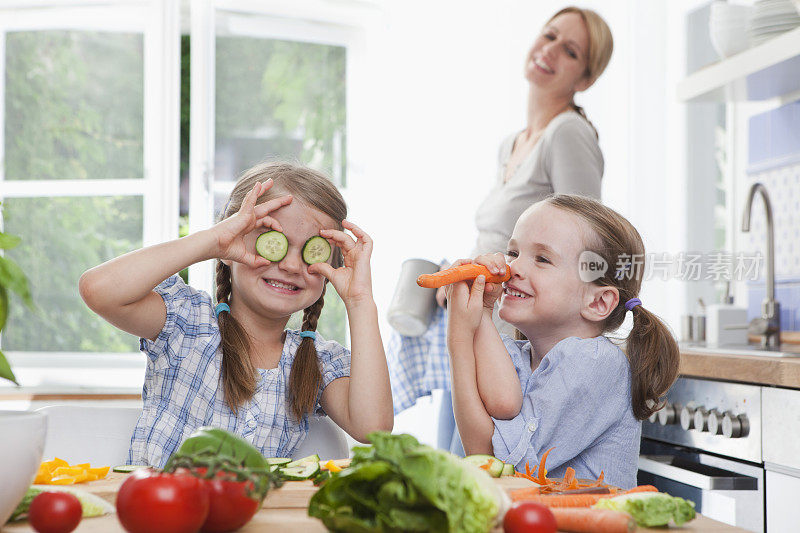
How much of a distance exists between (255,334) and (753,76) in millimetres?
1868

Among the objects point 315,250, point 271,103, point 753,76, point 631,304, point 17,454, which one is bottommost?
point 17,454

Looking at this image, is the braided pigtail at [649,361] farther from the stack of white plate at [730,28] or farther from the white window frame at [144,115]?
the white window frame at [144,115]

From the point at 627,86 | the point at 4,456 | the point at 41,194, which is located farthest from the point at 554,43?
the point at 41,194

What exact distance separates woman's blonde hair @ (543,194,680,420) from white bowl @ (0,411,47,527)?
1.15 meters

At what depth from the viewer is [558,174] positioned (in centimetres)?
229

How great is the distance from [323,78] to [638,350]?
9.38 feet

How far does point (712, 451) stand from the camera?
2.03 m

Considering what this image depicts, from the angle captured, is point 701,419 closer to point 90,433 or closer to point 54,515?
point 90,433

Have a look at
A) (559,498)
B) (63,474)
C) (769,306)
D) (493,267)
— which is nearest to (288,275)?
(493,267)

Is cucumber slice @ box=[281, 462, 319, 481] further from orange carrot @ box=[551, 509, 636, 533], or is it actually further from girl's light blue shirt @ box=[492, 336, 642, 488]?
girl's light blue shirt @ box=[492, 336, 642, 488]

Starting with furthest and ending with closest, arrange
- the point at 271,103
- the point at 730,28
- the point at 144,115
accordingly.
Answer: the point at 271,103
the point at 144,115
the point at 730,28

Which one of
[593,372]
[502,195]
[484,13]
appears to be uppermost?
[484,13]

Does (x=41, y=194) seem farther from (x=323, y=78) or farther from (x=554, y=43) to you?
(x=554, y=43)

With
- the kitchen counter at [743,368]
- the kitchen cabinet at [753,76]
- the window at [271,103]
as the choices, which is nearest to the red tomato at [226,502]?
the kitchen counter at [743,368]
